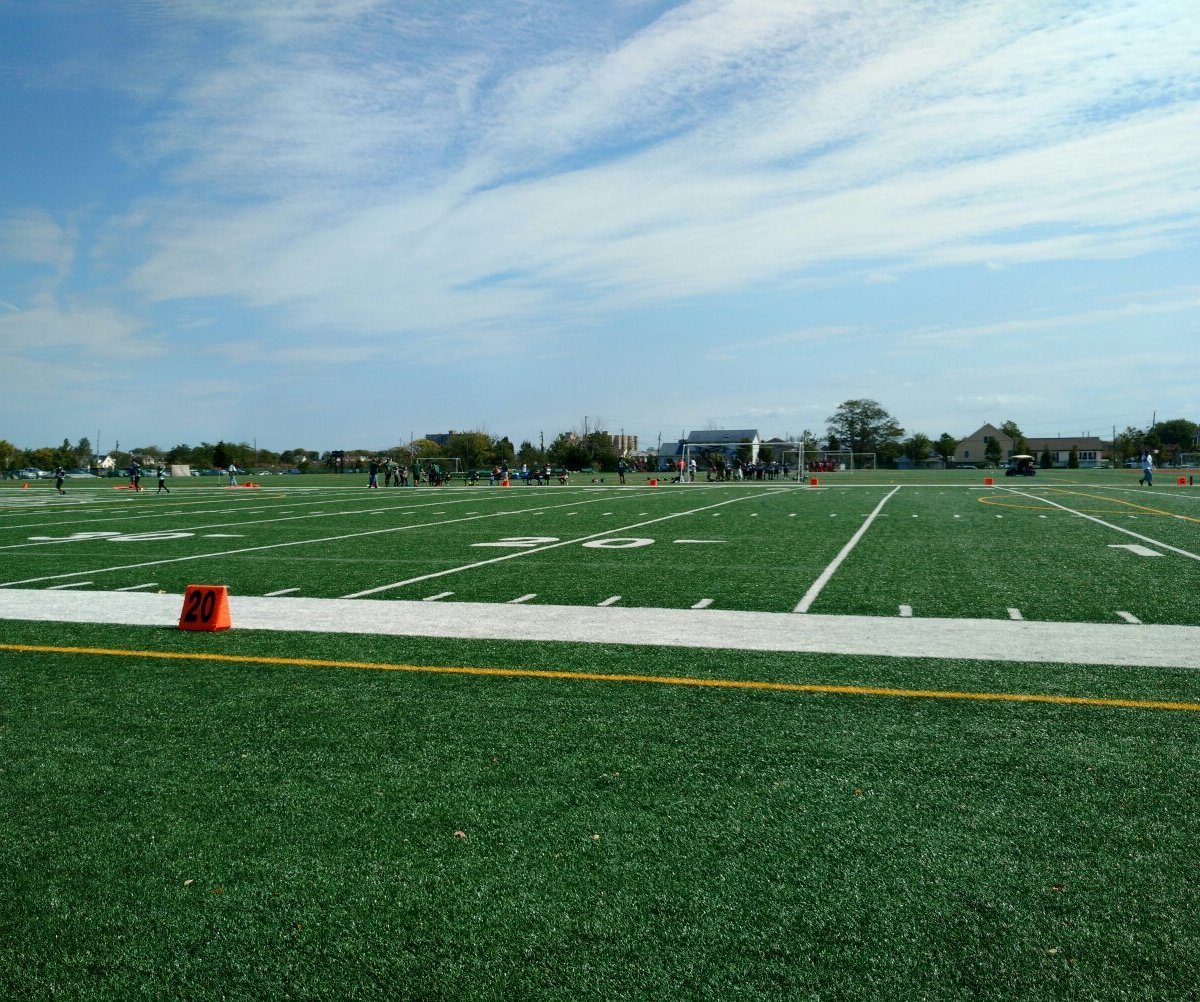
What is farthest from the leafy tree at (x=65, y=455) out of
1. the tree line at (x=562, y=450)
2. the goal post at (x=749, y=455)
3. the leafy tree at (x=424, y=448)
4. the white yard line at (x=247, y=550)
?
the white yard line at (x=247, y=550)

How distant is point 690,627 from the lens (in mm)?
8977

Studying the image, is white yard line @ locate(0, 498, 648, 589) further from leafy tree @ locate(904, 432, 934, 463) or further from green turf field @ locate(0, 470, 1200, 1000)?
leafy tree @ locate(904, 432, 934, 463)

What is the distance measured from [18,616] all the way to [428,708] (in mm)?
6146

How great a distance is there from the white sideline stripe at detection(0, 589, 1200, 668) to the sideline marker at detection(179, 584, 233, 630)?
300 mm

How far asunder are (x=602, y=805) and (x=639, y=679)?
98.0 inches

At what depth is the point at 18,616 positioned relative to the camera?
32.6 feet

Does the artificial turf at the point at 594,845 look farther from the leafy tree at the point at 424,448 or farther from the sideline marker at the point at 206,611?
the leafy tree at the point at 424,448

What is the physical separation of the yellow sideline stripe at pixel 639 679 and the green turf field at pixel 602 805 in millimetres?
41

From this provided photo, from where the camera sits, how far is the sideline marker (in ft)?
29.6

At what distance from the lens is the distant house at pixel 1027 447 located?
17138 centimetres

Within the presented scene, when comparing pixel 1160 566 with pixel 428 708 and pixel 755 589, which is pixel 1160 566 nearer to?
pixel 755 589

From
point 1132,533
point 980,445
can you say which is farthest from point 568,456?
point 1132,533

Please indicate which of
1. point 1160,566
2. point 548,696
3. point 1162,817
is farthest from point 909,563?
point 1162,817

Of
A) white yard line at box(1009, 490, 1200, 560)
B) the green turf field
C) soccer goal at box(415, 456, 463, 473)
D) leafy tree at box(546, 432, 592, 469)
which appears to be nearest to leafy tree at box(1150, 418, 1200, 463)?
leafy tree at box(546, 432, 592, 469)
